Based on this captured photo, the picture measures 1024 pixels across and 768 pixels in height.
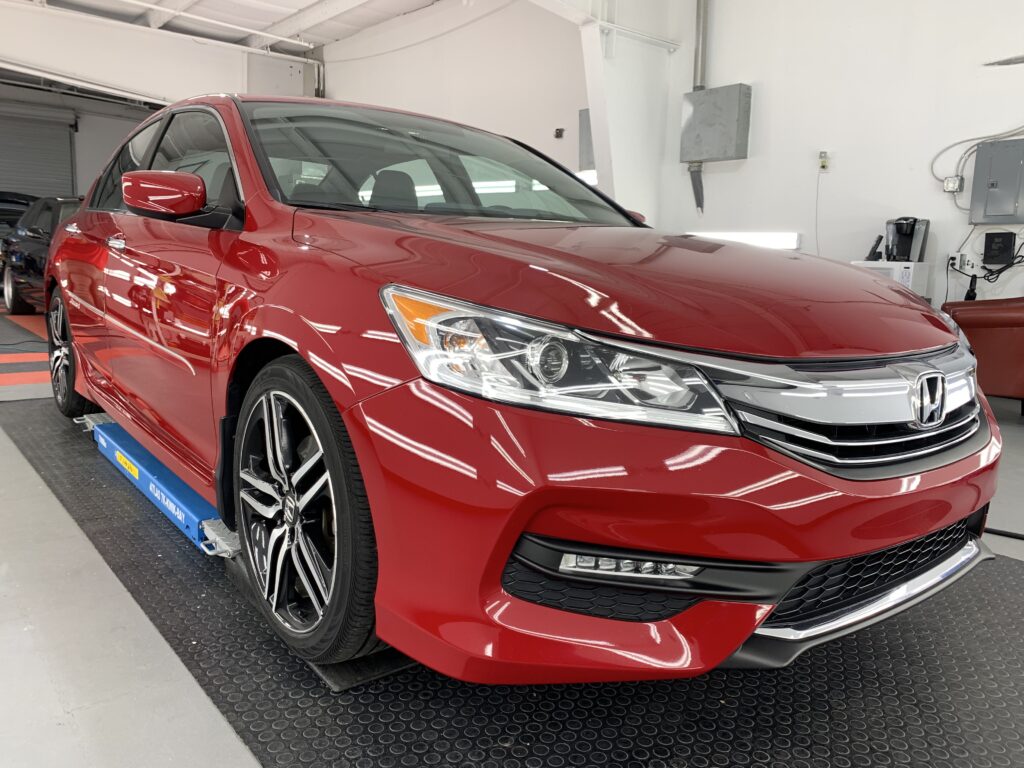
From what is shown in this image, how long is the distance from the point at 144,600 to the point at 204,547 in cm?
17

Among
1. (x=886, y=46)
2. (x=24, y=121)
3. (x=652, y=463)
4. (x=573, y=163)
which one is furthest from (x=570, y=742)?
(x=24, y=121)

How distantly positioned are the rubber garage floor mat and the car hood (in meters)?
0.70

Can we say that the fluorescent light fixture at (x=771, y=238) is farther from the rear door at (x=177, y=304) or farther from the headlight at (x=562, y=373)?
the headlight at (x=562, y=373)

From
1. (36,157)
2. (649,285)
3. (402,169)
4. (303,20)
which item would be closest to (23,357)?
(402,169)

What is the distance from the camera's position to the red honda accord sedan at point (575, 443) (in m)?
1.07

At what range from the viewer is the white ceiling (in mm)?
9539

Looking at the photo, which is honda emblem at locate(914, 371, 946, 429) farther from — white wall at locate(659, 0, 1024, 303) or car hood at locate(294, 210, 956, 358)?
white wall at locate(659, 0, 1024, 303)

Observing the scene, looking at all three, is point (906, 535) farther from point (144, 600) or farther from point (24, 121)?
point (24, 121)

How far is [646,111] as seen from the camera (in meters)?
6.87

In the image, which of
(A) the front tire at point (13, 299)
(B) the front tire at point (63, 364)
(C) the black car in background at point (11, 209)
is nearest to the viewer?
(B) the front tire at point (63, 364)

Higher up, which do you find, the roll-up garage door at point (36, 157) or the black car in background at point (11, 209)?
the roll-up garage door at point (36, 157)

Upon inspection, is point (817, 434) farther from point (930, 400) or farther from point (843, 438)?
point (930, 400)

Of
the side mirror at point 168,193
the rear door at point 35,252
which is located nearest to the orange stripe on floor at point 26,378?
the rear door at point 35,252

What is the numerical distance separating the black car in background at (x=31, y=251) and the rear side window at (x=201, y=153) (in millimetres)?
4734
